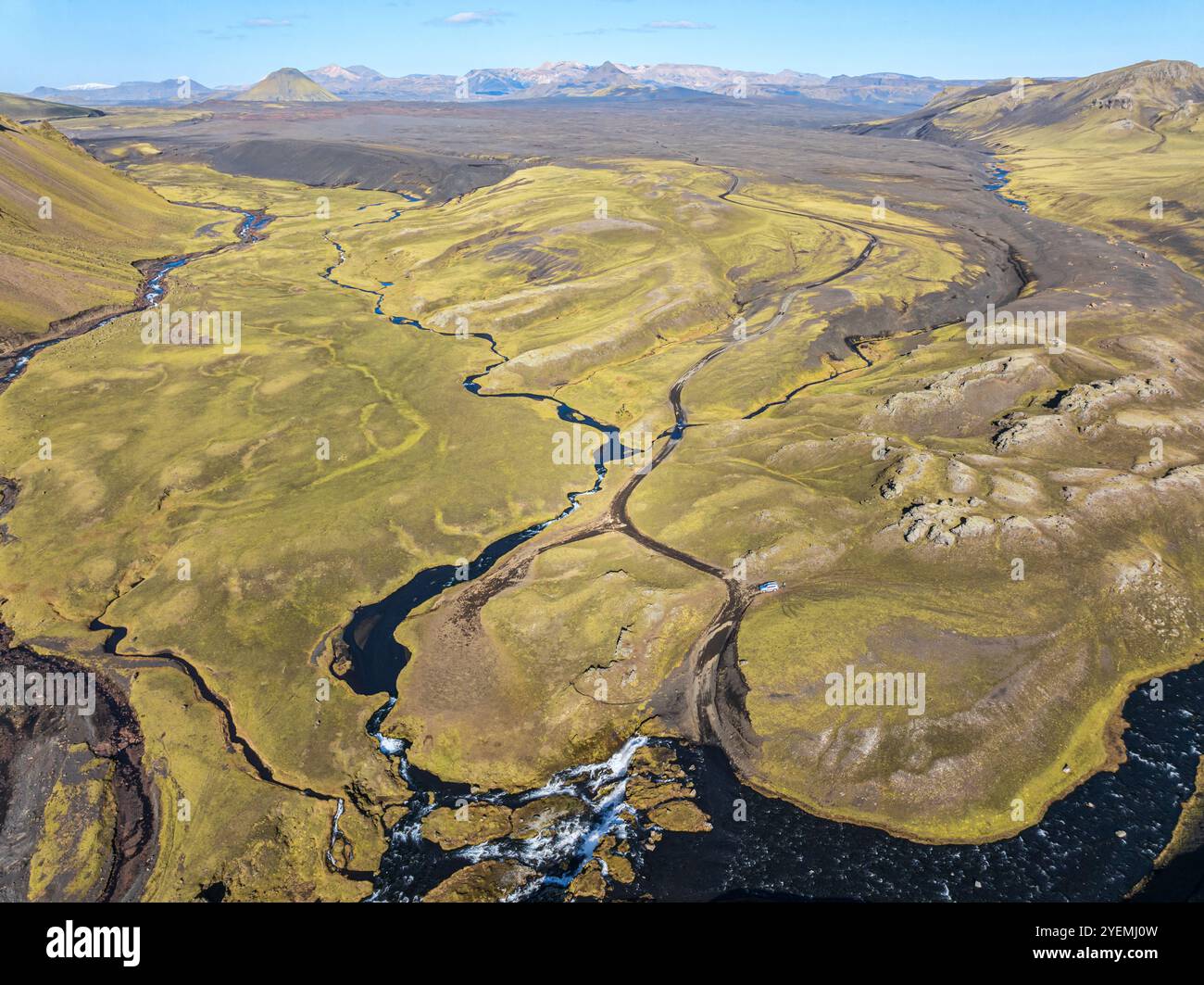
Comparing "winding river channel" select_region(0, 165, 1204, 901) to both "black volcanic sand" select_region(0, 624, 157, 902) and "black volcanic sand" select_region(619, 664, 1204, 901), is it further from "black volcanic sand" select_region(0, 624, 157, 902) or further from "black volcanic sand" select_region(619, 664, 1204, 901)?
"black volcanic sand" select_region(0, 624, 157, 902)

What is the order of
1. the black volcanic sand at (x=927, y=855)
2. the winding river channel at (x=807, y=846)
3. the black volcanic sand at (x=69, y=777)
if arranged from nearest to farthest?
1. the black volcanic sand at (x=927, y=855)
2. the winding river channel at (x=807, y=846)
3. the black volcanic sand at (x=69, y=777)

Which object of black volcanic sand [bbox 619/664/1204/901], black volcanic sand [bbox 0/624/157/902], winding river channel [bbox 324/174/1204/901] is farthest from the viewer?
black volcanic sand [bbox 0/624/157/902]

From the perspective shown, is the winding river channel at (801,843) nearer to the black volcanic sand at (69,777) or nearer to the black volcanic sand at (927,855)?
the black volcanic sand at (927,855)

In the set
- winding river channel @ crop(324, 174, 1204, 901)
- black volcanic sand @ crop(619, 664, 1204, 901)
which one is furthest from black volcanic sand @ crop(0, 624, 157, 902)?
black volcanic sand @ crop(619, 664, 1204, 901)

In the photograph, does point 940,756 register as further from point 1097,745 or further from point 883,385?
point 883,385

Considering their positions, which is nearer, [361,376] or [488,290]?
[361,376]

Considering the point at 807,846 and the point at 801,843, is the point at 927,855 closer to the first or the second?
the point at 807,846

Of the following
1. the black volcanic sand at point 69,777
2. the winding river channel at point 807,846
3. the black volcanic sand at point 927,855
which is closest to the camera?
the black volcanic sand at point 927,855

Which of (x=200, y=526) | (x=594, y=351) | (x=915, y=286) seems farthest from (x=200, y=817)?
(x=915, y=286)

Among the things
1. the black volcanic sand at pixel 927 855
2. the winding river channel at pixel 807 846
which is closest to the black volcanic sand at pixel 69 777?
the winding river channel at pixel 807 846

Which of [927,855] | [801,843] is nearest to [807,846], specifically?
[801,843]

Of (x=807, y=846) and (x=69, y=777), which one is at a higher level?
(x=69, y=777)
